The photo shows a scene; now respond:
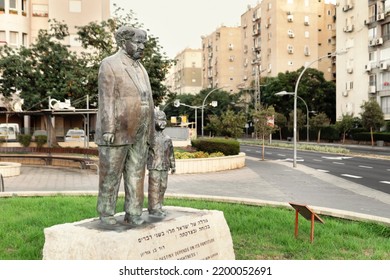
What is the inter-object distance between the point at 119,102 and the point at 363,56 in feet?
178

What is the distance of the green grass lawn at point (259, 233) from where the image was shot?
7398mm

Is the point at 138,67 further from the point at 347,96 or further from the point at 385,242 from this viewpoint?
the point at 347,96

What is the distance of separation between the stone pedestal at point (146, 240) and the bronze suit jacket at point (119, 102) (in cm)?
109

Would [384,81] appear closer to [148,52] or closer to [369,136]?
[369,136]

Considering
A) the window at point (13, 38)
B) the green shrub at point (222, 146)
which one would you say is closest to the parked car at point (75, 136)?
the window at point (13, 38)

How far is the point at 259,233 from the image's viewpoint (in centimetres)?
857

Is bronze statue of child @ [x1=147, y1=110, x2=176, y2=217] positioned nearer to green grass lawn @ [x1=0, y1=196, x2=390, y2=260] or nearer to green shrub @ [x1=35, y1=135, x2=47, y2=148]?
green grass lawn @ [x1=0, y1=196, x2=390, y2=260]

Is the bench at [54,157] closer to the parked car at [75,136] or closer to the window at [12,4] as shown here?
the parked car at [75,136]

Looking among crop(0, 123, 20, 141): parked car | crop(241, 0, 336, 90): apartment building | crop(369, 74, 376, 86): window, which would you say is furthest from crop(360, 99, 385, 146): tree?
crop(0, 123, 20, 141): parked car

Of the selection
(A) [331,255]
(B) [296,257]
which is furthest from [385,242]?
(B) [296,257]

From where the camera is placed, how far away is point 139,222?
636 centimetres

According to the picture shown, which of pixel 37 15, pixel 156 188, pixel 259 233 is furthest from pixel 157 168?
pixel 37 15

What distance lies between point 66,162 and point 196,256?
18.8 metres

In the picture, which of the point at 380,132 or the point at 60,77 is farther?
the point at 380,132
